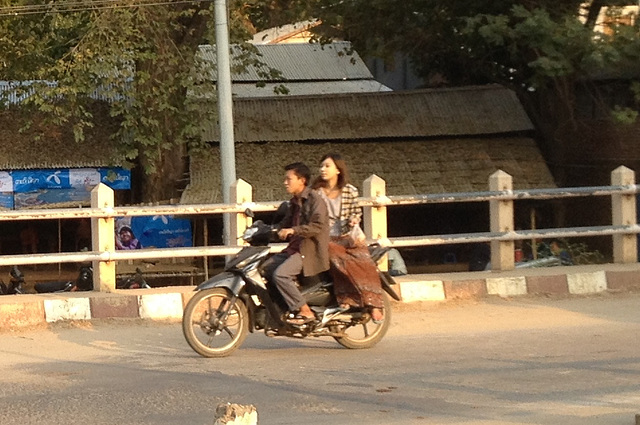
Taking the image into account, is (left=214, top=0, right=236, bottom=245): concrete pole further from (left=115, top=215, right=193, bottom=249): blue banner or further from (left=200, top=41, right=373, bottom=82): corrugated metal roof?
(left=200, top=41, right=373, bottom=82): corrugated metal roof

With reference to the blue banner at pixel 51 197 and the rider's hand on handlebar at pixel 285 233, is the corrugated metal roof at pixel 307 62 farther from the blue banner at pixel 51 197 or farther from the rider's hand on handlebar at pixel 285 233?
the rider's hand on handlebar at pixel 285 233

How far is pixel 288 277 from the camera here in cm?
805

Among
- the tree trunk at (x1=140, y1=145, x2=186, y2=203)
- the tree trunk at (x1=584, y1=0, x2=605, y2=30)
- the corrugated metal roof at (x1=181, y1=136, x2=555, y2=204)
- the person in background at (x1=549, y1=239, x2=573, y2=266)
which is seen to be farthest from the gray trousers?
the tree trunk at (x1=140, y1=145, x2=186, y2=203)

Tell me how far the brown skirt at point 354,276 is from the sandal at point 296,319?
1.03 ft

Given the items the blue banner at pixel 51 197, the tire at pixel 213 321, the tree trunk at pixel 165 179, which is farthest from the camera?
the blue banner at pixel 51 197

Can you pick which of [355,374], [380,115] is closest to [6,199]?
[380,115]

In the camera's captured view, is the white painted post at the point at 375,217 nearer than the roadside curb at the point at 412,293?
No

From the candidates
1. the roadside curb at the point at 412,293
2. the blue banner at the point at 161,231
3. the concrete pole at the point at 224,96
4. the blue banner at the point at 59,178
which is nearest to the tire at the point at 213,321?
the roadside curb at the point at 412,293

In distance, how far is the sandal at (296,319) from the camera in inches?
320

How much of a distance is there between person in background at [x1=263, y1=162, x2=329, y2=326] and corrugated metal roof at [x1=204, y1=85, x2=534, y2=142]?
41.8ft

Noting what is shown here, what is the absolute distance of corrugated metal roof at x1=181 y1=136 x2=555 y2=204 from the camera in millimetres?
19859

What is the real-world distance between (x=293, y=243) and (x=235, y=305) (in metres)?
0.65

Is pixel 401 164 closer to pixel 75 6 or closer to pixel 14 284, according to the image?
pixel 75 6

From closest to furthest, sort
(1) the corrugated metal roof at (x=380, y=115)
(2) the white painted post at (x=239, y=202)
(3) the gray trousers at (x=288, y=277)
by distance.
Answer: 1. (3) the gray trousers at (x=288, y=277)
2. (2) the white painted post at (x=239, y=202)
3. (1) the corrugated metal roof at (x=380, y=115)
